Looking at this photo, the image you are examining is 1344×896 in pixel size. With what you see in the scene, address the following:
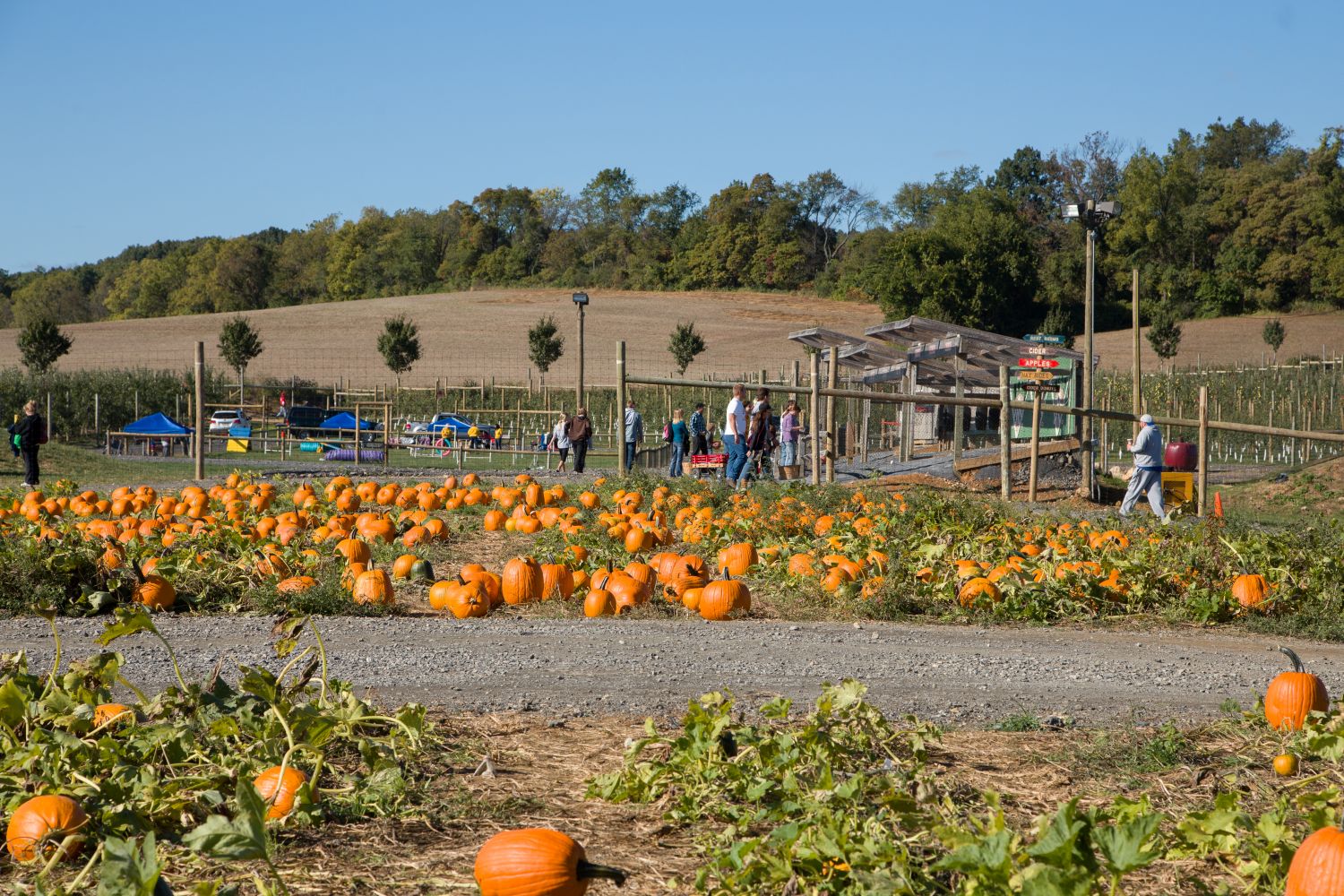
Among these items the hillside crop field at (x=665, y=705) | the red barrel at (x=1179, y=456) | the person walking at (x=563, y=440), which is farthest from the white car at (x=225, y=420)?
the hillside crop field at (x=665, y=705)

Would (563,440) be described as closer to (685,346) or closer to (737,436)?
(737,436)

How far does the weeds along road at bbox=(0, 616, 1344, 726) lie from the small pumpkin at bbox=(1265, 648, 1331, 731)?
55 cm

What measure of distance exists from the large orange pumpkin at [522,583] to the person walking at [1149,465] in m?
9.07

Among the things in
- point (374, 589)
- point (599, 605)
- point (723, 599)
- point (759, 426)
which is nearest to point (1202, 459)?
point (759, 426)

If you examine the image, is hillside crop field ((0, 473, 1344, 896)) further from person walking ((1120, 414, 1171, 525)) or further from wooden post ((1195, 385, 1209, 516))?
wooden post ((1195, 385, 1209, 516))

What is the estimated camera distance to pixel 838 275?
88625 millimetres

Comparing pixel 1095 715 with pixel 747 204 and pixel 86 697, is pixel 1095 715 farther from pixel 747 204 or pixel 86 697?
pixel 747 204

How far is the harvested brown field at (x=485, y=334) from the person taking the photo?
60.8 m

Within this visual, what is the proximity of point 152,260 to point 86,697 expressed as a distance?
379 ft

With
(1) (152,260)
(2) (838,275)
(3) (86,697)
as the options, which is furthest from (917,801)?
(1) (152,260)

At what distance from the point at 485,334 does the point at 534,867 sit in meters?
69.7

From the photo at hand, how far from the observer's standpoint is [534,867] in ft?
8.48

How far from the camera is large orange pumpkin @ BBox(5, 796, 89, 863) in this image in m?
2.79

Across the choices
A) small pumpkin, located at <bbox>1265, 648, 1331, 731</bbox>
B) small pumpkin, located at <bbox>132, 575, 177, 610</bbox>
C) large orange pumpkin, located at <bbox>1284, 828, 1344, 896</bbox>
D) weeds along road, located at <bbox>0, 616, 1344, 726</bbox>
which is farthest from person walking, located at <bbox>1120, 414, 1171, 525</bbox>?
large orange pumpkin, located at <bbox>1284, 828, 1344, 896</bbox>
